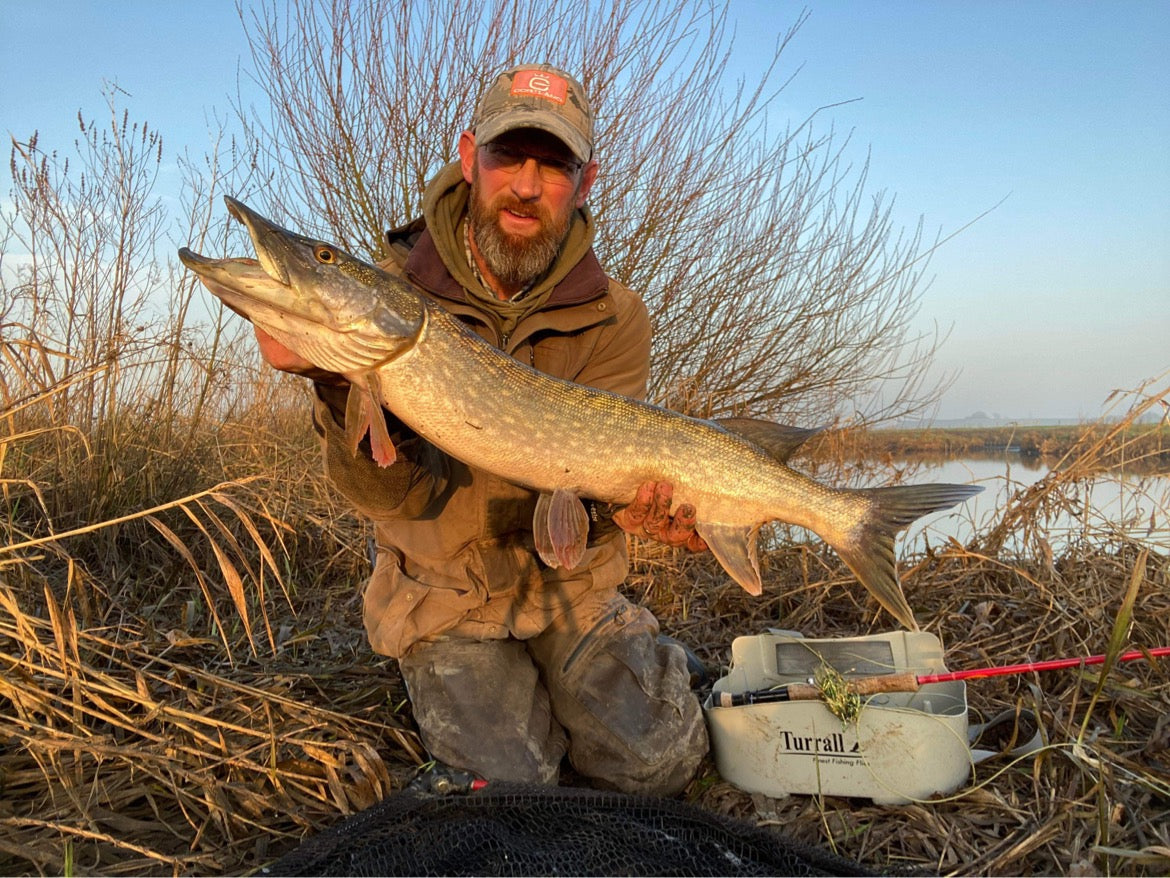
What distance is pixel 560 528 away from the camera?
89.8 inches

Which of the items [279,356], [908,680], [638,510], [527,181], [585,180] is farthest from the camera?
[585,180]

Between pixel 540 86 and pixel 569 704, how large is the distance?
221cm

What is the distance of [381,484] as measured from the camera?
2.32 meters

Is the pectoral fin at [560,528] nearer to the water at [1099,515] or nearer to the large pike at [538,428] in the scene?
the large pike at [538,428]

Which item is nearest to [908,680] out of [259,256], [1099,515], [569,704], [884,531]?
[884,531]

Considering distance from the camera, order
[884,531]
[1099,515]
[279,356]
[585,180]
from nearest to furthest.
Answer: [279,356], [884,531], [585,180], [1099,515]

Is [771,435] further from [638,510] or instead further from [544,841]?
[544,841]

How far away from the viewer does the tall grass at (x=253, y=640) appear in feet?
6.07

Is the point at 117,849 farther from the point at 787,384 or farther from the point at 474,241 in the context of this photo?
the point at 787,384

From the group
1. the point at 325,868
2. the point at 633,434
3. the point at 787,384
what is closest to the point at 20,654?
the point at 325,868

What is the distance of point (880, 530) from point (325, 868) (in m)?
1.72

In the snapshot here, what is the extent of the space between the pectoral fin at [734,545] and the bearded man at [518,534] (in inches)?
3.0

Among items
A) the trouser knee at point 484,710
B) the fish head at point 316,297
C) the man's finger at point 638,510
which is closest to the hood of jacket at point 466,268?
the fish head at point 316,297

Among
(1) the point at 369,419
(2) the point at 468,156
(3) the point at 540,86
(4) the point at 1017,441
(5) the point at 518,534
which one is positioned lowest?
(5) the point at 518,534
